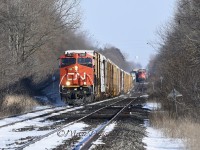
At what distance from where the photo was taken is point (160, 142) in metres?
13.6

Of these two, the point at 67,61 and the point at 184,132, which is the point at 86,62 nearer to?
the point at 67,61

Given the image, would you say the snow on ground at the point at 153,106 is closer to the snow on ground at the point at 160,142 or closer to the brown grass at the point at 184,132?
the brown grass at the point at 184,132

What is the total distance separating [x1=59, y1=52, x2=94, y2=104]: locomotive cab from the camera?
108 feet

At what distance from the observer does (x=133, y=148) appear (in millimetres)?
11578

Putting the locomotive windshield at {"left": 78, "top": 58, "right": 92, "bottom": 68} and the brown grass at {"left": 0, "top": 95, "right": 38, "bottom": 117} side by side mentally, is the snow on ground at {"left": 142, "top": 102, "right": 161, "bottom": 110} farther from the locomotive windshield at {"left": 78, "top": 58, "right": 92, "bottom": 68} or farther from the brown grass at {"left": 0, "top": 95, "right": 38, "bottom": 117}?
the brown grass at {"left": 0, "top": 95, "right": 38, "bottom": 117}

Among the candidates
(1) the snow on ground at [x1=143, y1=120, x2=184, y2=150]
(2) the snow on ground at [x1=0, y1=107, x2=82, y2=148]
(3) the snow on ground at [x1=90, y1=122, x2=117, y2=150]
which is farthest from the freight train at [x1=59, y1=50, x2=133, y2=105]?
(1) the snow on ground at [x1=143, y1=120, x2=184, y2=150]

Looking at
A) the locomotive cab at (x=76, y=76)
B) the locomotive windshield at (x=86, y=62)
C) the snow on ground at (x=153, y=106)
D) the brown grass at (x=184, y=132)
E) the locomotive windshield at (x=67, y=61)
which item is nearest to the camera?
the brown grass at (x=184, y=132)

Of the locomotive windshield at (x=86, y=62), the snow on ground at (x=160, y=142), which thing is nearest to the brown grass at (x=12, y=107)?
the locomotive windshield at (x=86, y=62)

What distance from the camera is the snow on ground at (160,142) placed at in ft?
40.3

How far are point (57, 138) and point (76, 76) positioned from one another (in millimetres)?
20099

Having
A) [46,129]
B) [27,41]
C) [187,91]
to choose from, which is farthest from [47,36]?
[46,129]

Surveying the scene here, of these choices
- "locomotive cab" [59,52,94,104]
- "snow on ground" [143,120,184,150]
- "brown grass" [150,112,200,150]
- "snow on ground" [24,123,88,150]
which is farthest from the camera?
"locomotive cab" [59,52,94,104]

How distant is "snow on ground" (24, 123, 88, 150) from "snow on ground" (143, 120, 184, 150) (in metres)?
2.37

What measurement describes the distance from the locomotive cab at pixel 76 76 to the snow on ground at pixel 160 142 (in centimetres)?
1710
